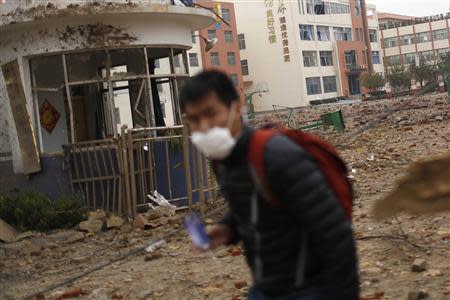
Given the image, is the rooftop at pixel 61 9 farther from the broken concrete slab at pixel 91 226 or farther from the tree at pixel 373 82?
the tree at pixel 373 82

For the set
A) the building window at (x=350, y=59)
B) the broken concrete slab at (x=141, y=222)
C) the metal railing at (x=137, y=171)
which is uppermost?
the building window at (x=350, y=59)

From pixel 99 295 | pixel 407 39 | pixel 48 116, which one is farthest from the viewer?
pixel 407 39

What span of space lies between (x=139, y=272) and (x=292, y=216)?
4.97 m

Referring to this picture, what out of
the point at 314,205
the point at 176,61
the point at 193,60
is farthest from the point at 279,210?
the point at 193,60

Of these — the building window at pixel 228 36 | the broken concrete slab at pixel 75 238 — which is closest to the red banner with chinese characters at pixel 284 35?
the building window at pixel 228 36

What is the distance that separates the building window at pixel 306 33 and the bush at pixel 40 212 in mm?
53655

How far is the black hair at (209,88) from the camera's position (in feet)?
6.44

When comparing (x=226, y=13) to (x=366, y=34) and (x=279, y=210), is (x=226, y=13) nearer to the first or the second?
(x=366, y=34)

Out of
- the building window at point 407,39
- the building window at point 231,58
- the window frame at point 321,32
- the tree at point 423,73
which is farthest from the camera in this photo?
the building window at point 407,39

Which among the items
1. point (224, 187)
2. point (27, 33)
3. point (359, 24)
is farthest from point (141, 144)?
point (359, 24)

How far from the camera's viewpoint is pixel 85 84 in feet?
34.9

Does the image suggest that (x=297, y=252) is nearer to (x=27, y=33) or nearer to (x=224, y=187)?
(x=224, y=187)

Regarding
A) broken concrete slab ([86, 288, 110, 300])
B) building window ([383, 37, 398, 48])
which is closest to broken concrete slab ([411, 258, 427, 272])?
broken concrete slab ([86, 288, 110, 300])

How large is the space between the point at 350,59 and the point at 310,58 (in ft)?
23.4
